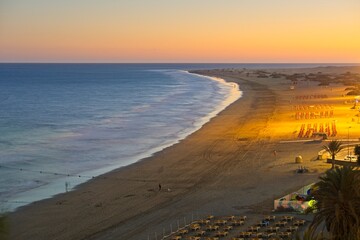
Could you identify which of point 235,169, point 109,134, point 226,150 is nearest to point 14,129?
point 109,134

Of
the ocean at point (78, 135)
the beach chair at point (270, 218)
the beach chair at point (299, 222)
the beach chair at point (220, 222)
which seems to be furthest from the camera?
the ocean at point (78, 135)

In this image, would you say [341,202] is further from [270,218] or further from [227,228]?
[270,218]

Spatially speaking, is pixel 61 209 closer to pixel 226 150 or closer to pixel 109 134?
pixel 226 150

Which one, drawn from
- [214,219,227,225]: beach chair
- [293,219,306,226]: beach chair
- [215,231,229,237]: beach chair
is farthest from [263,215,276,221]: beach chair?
[215,231,229,237]: beach chair

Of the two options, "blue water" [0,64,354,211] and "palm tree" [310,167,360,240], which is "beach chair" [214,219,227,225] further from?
"blue water" [0,64,354,211]

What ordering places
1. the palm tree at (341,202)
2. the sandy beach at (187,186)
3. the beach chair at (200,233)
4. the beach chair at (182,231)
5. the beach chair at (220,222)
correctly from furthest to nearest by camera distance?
the sandy beach at (187,186)
the beach chair at (220,222)
the beach chair at (182,231)
the beach chair at (200,233)
the palm tree at (341,202)

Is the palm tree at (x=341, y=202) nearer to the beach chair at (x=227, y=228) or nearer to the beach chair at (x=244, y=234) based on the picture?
the beach chair at (x=244, y=234)

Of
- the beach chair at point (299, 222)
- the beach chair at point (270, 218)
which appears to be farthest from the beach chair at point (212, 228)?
the beach chair at point (299, 222)
